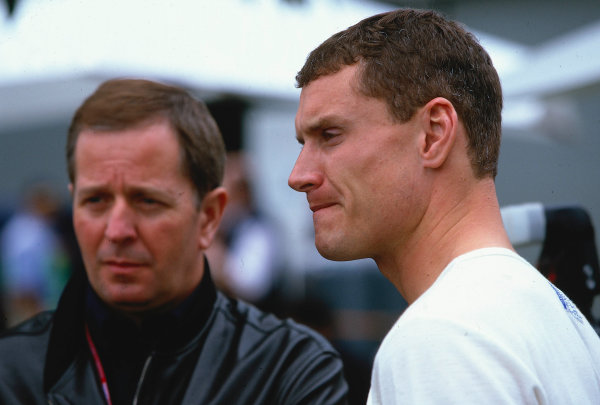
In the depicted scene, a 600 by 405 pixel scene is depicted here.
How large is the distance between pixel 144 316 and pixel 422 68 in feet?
3.95

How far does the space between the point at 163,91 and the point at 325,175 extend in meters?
0.93

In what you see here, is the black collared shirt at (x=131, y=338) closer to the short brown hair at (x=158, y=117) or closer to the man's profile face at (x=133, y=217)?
the man's profile face at (x=133, y=217)

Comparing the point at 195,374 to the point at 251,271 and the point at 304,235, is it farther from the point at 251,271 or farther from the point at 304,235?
the point at 304,235

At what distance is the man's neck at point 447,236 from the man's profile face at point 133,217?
0.85 meters

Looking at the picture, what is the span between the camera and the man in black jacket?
2.20m

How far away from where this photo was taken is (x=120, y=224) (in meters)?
2.23

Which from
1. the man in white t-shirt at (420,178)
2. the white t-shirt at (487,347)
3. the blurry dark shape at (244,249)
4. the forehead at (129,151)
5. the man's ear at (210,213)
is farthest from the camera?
the blurry dark shape at (244,249)

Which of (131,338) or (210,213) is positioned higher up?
(210,213)

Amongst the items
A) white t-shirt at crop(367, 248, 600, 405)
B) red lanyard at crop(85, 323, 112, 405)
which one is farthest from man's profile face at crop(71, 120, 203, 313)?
white t-shirt at crop(367, 248, 600, 405)

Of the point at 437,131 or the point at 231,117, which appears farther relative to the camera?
the point at 231,117

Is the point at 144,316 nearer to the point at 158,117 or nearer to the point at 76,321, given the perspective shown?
the point at 76,321

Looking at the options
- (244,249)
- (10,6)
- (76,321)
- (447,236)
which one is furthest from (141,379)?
(244,249)

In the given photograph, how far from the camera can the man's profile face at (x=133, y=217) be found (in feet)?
7.38

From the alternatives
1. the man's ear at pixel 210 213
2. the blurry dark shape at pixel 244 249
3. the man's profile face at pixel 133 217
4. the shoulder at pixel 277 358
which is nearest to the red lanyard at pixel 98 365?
the man's profile face at pixel 133 217
